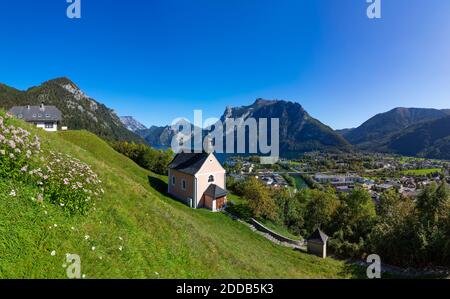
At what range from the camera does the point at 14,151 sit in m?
8.47

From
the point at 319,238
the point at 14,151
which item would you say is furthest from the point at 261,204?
the point at 14,151

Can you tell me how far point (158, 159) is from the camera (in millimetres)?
59094

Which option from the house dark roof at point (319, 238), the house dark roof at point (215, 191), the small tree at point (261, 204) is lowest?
the house dark roof at point (319, 238)

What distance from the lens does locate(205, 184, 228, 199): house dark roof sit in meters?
36.3

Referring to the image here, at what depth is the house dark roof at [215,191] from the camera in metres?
36.3

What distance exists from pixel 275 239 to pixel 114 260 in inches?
1028

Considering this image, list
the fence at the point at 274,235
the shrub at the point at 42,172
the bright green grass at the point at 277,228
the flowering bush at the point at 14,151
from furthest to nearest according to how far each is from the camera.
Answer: the bright green grass at the point at 277,228 < the fence at the point at 274,235 < the shrub at the point at 42,172 < the flowering bush at the point at 14,151

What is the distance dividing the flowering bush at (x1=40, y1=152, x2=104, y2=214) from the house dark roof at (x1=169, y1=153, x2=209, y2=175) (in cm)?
2706

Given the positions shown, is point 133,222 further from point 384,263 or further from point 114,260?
point 384,263

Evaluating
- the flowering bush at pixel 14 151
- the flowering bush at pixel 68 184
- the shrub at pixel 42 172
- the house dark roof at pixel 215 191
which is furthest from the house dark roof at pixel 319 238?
the flowering bush at pixel 14 151

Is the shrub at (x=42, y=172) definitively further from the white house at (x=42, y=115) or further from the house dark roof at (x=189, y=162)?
the white house at (x=42, y=115)

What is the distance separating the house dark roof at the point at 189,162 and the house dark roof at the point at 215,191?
3430mm

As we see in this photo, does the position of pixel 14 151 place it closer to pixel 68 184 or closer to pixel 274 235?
pixel 68 184

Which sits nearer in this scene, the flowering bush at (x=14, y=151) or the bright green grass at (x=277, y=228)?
the flowering bush at (x=14, y=151)
